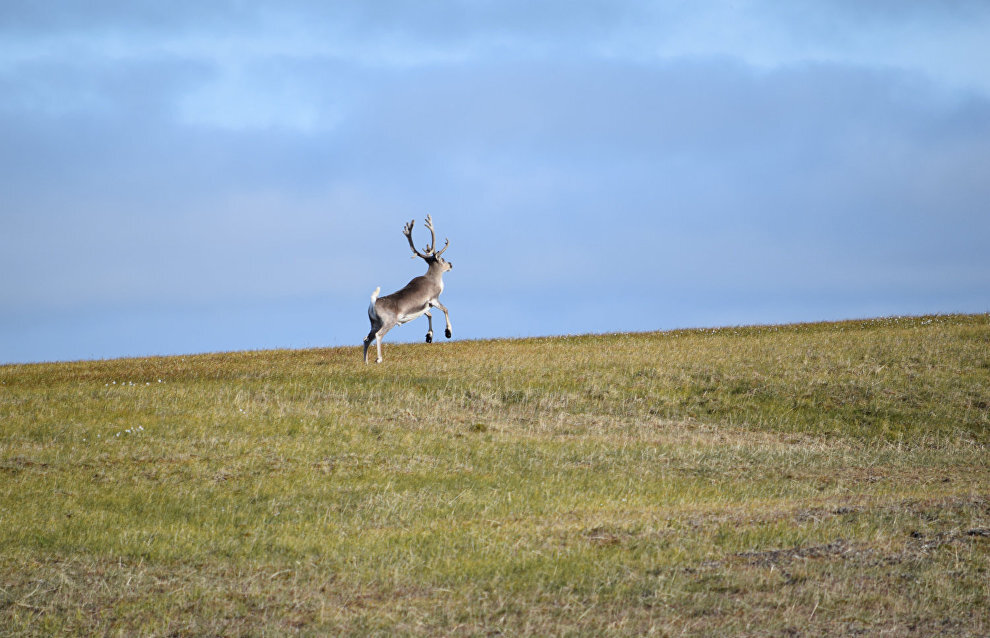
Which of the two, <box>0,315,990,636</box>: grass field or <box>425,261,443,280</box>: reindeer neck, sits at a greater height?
<box>425,261,443,280</box>: reindeer neck

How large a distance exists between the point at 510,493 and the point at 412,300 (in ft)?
56.2

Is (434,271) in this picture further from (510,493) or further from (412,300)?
(510,493)

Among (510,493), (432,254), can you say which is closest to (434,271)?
(432,254)

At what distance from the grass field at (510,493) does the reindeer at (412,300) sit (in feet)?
4.33

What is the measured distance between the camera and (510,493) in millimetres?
16828

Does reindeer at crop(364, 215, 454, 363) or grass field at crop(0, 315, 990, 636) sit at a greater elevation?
reindeer at crop(364, 215, 454, 363)

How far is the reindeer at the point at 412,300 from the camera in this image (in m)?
32.3

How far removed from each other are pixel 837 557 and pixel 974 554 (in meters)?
1.80

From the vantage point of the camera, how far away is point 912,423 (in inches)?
990

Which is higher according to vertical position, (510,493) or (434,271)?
(434,271)

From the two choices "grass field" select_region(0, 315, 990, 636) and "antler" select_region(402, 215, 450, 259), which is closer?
"grass field" select_region(0, 315, 990, 636)

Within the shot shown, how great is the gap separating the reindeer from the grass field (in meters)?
1.32

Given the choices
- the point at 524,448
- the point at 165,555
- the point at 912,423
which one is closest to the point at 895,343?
the point at 912,423

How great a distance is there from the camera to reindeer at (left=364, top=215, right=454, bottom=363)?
106 feet
